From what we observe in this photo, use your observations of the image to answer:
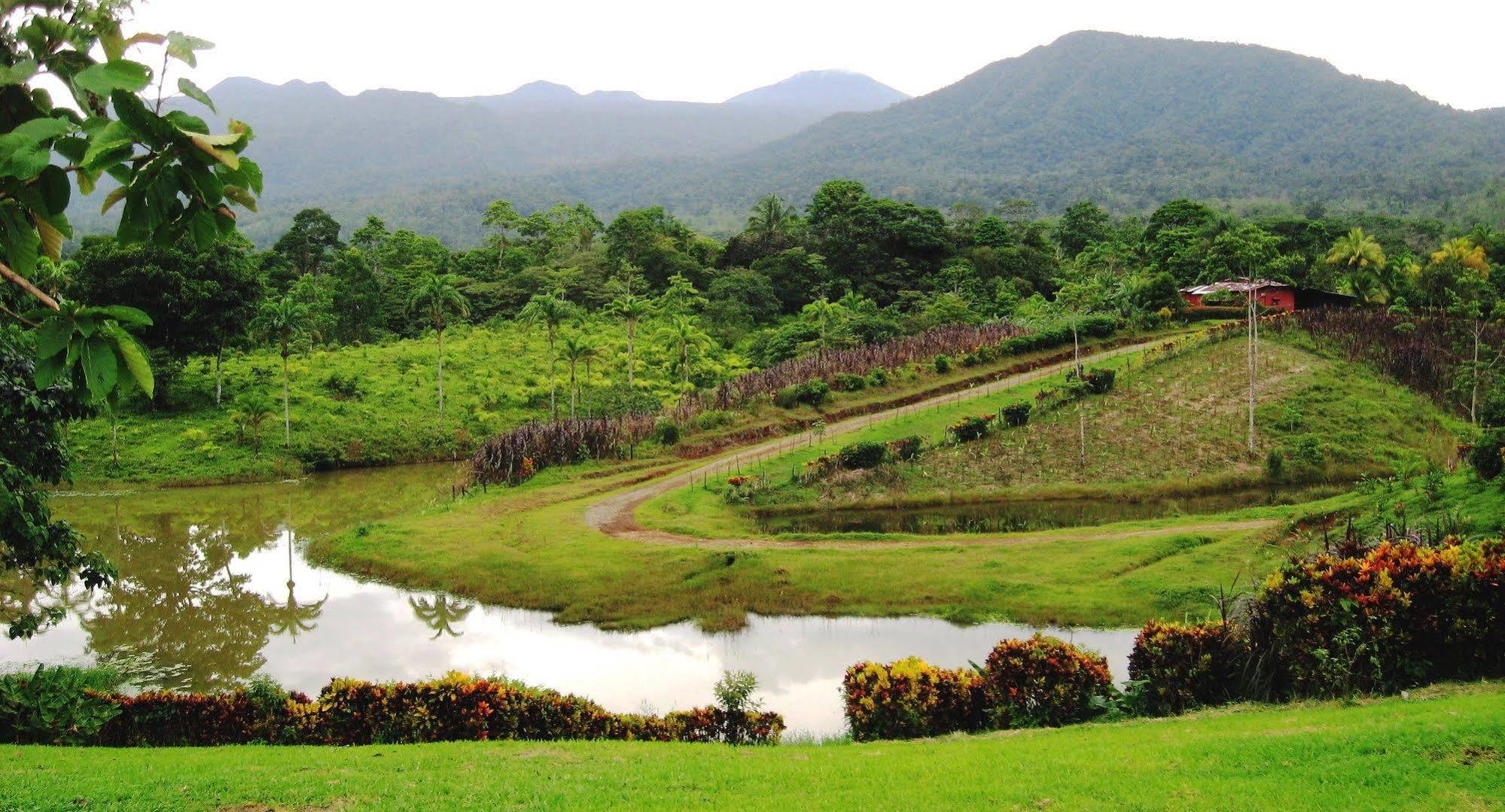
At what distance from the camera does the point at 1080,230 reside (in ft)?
220

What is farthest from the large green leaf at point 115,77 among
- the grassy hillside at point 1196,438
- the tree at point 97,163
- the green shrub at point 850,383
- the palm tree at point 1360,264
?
the palm tree at point 1360,264

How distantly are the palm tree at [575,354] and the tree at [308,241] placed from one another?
73.7 feet

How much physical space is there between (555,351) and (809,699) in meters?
35.4

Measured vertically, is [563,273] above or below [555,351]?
above

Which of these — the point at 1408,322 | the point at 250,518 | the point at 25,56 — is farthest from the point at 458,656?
the point at 1408,322

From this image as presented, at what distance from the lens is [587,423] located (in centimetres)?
3094

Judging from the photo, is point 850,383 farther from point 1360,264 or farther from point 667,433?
point 1360,264

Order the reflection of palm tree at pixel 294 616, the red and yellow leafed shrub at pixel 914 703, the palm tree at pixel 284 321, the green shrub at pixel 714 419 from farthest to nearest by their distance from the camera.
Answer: the palm tree at pixel 284 321
the green shrub at pixel 714 419
the reflection of palm tree at pixel 294 616
the red and yellow leafed shrub at pixel 914 703

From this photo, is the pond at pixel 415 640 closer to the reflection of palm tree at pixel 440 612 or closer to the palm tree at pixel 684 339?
the reflection of palm tree at pixel 440 612

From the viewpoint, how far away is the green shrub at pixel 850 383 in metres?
35.5

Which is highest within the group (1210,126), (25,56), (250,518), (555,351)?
(1210,126)

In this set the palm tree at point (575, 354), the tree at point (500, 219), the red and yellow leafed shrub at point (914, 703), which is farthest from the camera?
the tree at point (500, 219)

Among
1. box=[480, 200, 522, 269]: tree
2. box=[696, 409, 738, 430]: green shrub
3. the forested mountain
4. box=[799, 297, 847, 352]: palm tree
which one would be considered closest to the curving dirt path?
box=[696, 409, 738, 430]: green shrub

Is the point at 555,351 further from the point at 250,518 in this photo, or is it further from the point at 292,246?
the point at 292,246
